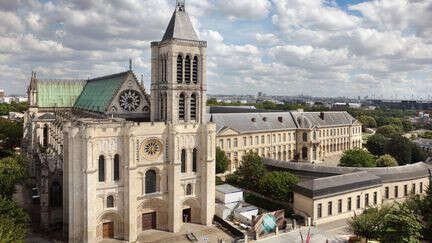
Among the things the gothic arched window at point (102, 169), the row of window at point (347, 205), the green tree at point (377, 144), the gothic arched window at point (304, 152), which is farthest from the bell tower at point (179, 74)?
the green tree at point (377, 144)

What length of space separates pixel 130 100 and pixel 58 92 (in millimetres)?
28622

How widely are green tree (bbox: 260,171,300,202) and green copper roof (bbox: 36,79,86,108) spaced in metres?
41.2

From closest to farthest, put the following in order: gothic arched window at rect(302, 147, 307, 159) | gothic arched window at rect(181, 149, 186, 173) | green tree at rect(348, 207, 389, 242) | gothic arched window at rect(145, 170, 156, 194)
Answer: green tree at rect(348, 207, 389, 242)
gothic arched window at rect(145, 170, 156, 194)
gothic arched window at rect(181, 149, 186, 173)
gothic arched window at rect(302, 147, 307, 159)

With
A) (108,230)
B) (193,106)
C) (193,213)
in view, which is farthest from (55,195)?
(193,106)

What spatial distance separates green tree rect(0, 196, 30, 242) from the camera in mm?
30397

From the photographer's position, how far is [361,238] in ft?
124

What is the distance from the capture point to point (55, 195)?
153 feet

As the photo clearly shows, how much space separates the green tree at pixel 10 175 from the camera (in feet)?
149

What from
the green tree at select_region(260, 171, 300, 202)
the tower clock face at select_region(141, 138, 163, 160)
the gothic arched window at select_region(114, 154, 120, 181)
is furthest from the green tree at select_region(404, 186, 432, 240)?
the gothic arched window at select_region(114, 154, 120, 181)

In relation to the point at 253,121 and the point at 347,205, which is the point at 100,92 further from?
the point at 347,205

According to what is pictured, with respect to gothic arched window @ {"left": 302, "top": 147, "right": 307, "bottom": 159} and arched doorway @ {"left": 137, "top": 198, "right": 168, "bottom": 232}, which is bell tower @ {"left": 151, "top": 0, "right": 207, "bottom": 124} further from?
gothic arched window @ {"left": 302, "top": 147, "right": 307, "bottom": 159}

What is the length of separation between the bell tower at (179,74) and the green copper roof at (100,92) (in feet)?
20.0

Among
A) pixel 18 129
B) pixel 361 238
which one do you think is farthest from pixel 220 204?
pixel 18 129

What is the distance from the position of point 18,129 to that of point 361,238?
90.2m
